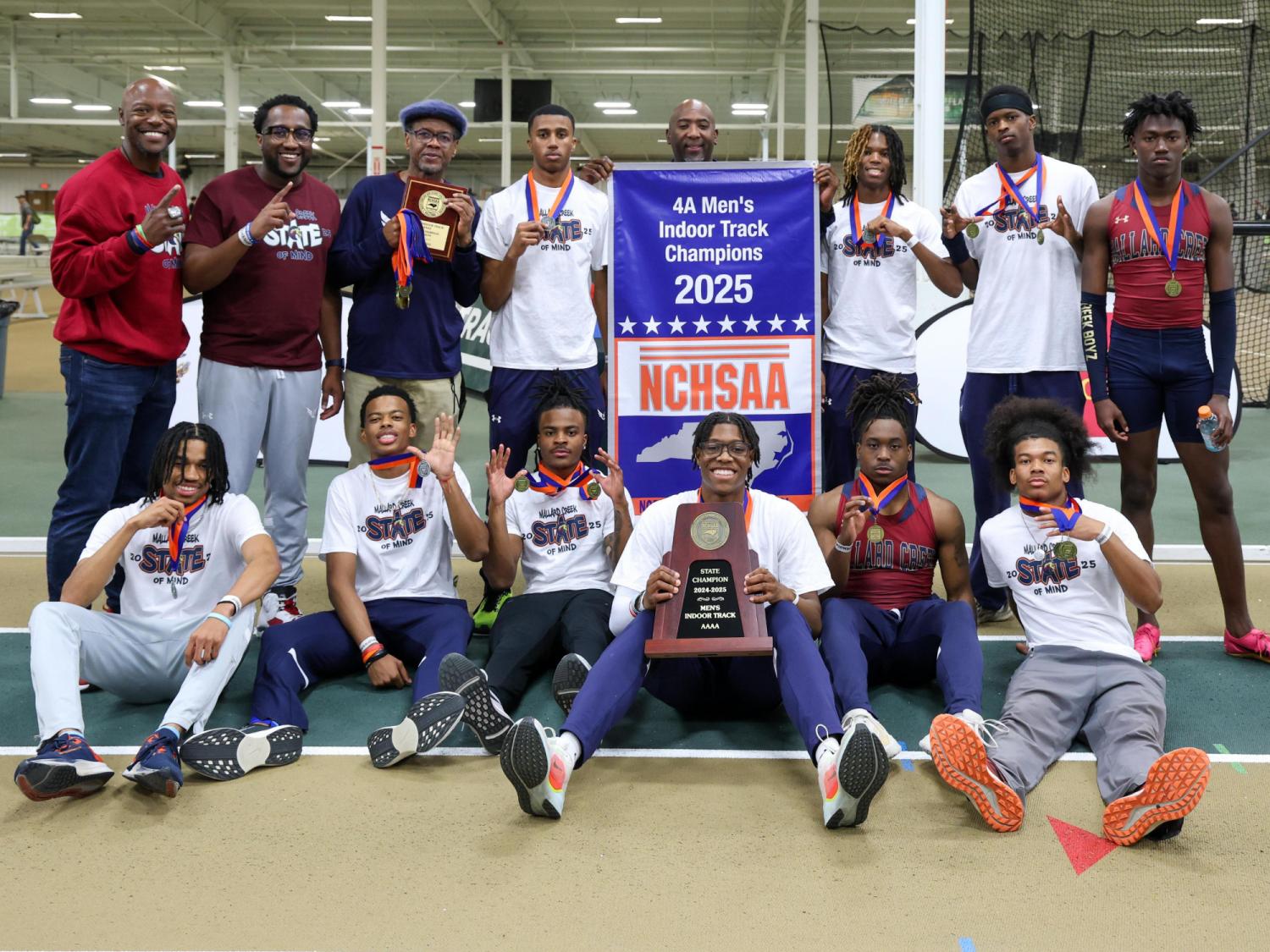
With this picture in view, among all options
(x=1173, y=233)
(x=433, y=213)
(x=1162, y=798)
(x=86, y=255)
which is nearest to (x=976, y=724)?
(x=1162, y=798)

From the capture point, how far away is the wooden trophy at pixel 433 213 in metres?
4.53

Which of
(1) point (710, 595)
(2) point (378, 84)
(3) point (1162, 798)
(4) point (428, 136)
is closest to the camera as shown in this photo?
(3) point (1162, 798)

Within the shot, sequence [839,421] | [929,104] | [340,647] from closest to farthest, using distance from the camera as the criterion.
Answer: [340,647] < [839,421] < [929,104]

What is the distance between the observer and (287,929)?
2553 millimetres

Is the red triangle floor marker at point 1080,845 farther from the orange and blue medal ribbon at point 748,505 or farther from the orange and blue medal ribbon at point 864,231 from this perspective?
the orange and blue medal ribbon at point 864,231

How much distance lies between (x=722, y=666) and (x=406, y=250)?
6.65ft

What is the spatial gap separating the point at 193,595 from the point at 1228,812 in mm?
3127

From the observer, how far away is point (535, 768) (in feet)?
9.82

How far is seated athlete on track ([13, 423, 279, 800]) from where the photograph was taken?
3318 mm

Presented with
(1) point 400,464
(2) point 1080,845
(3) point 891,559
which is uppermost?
(1) point 400,464

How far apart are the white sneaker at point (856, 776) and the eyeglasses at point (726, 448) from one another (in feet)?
3.59

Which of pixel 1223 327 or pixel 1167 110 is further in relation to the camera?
pixel 1223 327

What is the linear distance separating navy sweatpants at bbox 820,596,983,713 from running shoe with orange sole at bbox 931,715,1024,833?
44 centimetres

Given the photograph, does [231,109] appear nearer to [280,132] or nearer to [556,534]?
[280,132]
